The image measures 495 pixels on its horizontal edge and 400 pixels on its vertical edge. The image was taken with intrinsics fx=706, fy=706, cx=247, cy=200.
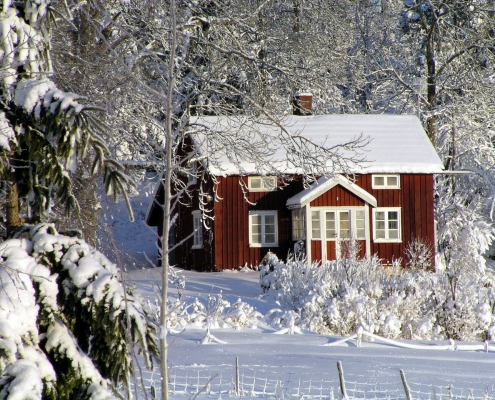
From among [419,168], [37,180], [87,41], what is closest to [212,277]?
[419,168]

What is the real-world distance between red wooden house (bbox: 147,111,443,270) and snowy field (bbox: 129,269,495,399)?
897 centimetres

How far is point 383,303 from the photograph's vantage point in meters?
15.3

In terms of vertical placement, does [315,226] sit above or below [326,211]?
below

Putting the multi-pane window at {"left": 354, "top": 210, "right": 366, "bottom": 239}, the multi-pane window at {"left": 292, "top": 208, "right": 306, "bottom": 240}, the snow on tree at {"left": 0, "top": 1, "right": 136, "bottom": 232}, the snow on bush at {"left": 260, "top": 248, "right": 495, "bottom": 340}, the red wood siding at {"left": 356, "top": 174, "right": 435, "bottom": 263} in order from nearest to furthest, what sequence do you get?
the snow on tree at {"left": 0, "top": 1, "right": 136, "bottom": 232} < the snow on bush at {"left": 260, "top": 248, "right": 495, "bottom": 340} < the multi-pane window at {"left": 292, "top": 208, "right": 306, "bottom": 240} < the multi-pane window at {"left": 354, "top": 210, "right": 366, "bottom": 239} < the red wood siding at {"left": 356, "top": 174, "right": 435, "bottom": 263}

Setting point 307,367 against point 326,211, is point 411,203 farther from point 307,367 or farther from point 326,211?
point 307,367

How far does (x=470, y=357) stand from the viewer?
12.1 m

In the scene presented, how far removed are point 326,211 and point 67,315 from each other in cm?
2045

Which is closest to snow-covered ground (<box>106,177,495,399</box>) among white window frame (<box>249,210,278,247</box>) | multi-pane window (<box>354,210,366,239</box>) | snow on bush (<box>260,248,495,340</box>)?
snow on bush (<box>260,248,495,340</box>)

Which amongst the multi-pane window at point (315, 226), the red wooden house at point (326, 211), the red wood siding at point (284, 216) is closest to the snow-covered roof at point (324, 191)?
the red wooden house at point (326, 211)

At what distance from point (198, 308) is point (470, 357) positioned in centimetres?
586

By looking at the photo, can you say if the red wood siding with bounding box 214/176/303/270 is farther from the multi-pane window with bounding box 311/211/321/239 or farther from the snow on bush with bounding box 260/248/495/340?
the snow on bush with bounding box 260/248/495/340

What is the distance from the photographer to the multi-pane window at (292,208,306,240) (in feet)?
77.3

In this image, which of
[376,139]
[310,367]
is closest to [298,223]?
[376,139]

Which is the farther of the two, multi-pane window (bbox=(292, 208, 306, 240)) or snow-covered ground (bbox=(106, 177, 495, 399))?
multi-pane window (bbox=(292, 208, 306, 240))
